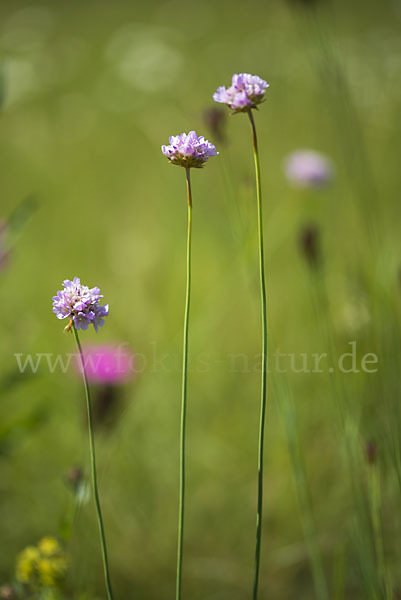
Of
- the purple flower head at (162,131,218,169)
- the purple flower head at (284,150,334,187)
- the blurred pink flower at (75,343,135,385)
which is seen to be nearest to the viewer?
the purple flower head at (162,131,218,169)

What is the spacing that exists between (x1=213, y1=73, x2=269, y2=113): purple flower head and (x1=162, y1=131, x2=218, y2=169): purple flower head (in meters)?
0.04

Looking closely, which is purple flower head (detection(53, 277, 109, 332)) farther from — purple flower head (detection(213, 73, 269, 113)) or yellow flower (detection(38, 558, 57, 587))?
yellow flower (detection(38, 558, 57, 587))

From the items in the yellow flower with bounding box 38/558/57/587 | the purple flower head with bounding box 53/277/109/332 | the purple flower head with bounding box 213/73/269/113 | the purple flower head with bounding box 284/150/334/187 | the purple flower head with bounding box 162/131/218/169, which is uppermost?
the purple flower head with bounding box 284/150/334/187

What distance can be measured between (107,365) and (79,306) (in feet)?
1.19

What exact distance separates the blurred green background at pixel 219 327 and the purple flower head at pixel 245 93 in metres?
0.24

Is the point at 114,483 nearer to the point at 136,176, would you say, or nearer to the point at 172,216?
the point at 172,216

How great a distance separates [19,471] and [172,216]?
1063 mm

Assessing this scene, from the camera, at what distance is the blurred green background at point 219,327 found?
2.33 ft

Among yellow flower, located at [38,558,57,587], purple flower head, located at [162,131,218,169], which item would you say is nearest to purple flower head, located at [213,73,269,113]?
purple flower head, located at [162,131,218,169]

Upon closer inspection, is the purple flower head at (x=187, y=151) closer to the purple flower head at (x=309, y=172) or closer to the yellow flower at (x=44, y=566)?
the yellow flower at (x=44, y=566)

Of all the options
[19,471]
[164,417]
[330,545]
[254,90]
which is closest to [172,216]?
[164,417]

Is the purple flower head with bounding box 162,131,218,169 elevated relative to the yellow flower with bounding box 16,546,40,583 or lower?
elevated

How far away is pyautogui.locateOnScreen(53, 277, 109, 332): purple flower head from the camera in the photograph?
0.38 m

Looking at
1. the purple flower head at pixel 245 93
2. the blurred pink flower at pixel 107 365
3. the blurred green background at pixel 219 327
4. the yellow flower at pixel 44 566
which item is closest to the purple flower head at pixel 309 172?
the blurred green background at pixel 219 327
